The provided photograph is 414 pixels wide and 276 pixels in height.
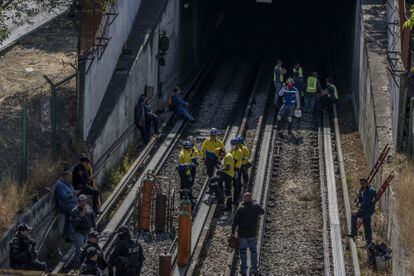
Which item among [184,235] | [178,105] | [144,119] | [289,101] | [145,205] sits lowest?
[178,105]

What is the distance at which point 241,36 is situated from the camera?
46.5 meters

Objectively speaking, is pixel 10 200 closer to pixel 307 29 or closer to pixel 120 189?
pixel 120 189

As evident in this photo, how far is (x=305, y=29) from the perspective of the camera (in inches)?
1964

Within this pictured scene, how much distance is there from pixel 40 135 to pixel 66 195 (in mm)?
2530

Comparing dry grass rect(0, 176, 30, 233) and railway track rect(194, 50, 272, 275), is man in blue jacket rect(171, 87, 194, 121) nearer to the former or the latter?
railway track rect(194, 50, 272, 275)

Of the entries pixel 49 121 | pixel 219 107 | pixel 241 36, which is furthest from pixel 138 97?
pixel 241 36

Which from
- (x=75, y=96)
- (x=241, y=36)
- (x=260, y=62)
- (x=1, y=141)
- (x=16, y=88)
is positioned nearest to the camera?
(x=1, y=141)

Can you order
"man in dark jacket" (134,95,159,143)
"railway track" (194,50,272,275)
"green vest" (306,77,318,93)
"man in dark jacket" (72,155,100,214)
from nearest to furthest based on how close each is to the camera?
"railway track" (194,50,272,275), "man in dark jacket" (72,155,100,214), "man in dark jacket" (134,95,159,143), "green vest" (306,77,318,93)

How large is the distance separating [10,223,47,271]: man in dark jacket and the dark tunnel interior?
20424 mm

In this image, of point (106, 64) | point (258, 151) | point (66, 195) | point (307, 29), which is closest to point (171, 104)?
point (258, 151)

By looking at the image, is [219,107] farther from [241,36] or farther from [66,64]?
[241,36]

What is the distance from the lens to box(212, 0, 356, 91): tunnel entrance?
124 feet

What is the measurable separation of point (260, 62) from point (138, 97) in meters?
12.8

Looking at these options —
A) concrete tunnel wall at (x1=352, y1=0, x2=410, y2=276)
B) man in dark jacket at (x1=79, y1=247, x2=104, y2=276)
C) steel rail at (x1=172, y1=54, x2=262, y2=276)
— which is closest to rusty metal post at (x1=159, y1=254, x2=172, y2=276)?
steel rail at (x1=172, y1=54, x2=262, y2=276)
